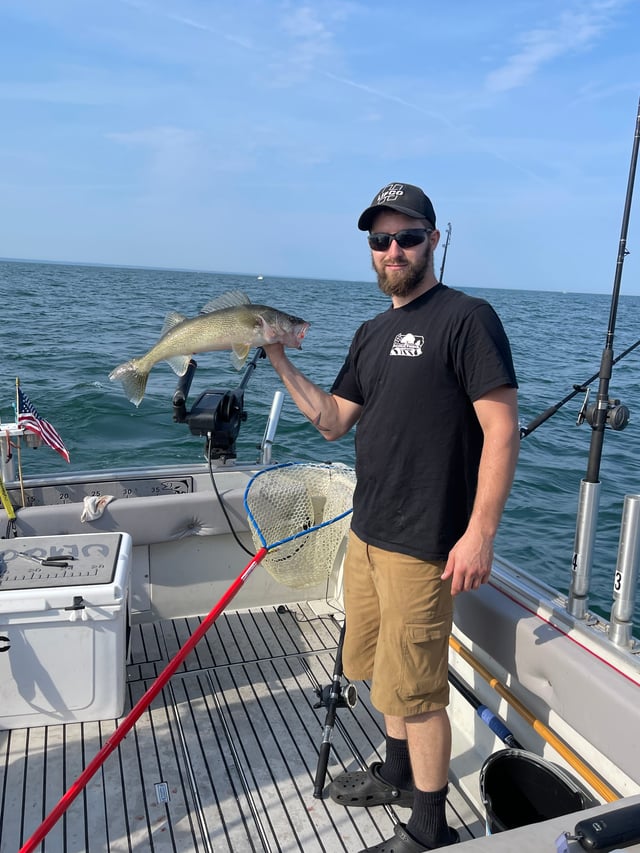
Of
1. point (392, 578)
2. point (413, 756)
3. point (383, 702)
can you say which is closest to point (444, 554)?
point (392, 578)

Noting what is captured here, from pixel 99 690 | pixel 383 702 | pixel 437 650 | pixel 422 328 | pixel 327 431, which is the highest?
pixel 422 328

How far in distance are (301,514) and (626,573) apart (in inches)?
80.2

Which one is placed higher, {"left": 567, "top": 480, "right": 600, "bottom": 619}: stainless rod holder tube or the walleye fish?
the walleye fish

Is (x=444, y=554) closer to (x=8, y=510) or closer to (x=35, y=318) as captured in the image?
(x=8, y=510)

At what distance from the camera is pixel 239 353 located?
3.25m

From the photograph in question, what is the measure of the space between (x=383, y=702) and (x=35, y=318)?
25.3m

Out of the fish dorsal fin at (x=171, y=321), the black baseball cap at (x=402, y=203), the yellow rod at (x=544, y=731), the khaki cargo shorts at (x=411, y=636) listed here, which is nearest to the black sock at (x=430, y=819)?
the khaki cargo shorts at (x=411, y=636)

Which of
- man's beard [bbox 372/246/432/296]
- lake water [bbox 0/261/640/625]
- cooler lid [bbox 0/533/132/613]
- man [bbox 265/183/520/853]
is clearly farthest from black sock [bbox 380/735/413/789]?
lake water [bbox 0/261/640/625]

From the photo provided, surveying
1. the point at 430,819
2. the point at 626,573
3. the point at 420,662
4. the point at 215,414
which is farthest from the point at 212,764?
the point at 626,573

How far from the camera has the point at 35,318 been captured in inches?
979

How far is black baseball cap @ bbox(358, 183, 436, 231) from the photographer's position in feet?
7.95

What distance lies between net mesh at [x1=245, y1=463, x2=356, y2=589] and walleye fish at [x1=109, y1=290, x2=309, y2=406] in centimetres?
85

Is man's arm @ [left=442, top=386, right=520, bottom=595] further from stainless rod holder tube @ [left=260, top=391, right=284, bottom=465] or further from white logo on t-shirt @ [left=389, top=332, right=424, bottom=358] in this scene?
stainless rod holder tube @ [left=260, top=391, right=284, bottom=465]

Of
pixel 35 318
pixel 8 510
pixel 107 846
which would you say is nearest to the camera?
pixel 107 846
